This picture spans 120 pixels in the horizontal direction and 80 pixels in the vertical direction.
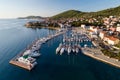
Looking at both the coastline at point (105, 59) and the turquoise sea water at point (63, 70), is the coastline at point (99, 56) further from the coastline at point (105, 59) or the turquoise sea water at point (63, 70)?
the turquoise sea water at point (63, 70)

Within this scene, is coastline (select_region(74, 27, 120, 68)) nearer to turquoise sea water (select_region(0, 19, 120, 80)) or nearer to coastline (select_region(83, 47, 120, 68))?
coastline (select_region(83, 47, 120, 68))

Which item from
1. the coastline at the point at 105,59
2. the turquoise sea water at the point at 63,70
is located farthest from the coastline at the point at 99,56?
the turquoise sea water at the point at 63,70

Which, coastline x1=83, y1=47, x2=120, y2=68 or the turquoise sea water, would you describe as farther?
coastline x1=83, y1=47, x2=120, y2=68

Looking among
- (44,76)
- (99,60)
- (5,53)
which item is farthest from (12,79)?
(99,60)

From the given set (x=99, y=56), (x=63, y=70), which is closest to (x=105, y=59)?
(x=99, y=56)

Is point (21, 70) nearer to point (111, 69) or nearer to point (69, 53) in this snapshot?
point (69, 53)

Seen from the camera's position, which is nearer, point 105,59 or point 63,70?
point 63,70

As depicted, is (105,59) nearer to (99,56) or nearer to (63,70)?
(99,56)

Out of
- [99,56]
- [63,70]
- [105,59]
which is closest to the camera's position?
[63,70]

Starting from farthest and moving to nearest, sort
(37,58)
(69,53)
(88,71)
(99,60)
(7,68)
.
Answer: (69,53) < (37,58) < (99,60) < (7,68) < (88,71)

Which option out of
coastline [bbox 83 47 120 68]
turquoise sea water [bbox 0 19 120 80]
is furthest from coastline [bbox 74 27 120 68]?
turquoise sea water [bbox 0 19 120 80]

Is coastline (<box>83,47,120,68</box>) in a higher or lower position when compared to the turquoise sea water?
higher
